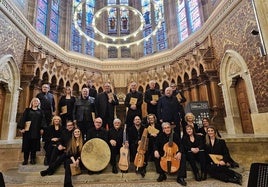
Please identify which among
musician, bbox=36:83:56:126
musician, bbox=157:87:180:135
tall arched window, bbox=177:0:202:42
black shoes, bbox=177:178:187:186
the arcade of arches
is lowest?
black shoes, bbox=177:178:187:186

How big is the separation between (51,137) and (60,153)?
47cm

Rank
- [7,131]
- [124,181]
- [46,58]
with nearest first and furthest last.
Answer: [124,181], [7,131], [46,58]

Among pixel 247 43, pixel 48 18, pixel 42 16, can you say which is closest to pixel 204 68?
pixel 247 43

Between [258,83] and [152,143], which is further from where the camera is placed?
[258,83]

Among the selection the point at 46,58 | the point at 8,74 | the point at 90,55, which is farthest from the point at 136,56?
the point at 8,74

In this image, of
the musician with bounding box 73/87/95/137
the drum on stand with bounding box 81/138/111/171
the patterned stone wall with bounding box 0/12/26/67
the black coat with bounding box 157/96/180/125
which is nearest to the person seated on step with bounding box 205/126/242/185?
the black coat with bounding box 157/96/180/125

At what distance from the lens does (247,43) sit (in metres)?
6.43

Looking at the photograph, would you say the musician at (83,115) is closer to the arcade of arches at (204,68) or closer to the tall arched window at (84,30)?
the arcade of arches at (204,68)

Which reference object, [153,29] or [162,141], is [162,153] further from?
[153,29]

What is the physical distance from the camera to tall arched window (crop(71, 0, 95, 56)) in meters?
12.8

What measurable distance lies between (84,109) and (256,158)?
13.0ft

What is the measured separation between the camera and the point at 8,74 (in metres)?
7.27

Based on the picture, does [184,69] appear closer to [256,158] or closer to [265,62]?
[265,62]

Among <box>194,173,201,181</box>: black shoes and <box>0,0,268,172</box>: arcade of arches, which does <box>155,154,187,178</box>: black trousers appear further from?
<box>0,0,268,172</box>: arcade of arches
